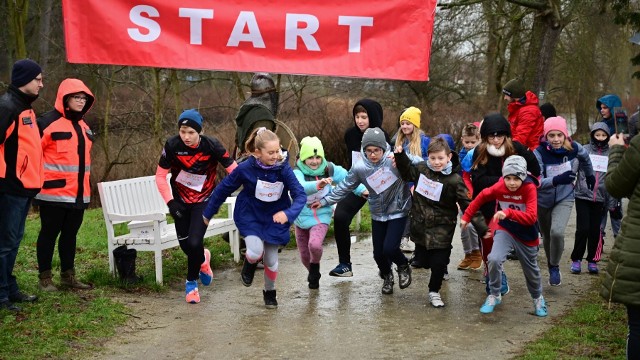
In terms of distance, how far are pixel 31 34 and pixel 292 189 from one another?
58.5ft

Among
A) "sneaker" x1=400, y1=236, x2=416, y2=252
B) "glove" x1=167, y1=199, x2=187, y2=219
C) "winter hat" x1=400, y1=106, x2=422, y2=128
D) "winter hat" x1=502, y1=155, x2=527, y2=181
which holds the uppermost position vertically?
"winter hat" x1=400, y1=106, x2=422, y2=128

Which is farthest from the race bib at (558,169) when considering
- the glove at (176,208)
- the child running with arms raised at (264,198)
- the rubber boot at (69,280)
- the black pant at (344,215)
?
the rubber boot at (69,280)

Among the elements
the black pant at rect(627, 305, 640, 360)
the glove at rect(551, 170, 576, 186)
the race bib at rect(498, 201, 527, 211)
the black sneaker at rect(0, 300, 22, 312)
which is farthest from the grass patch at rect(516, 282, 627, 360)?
the black sneaker at rect(0, 300, 22, 312)

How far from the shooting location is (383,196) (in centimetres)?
809

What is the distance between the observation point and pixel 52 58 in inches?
920

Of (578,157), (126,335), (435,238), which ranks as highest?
(578,157)

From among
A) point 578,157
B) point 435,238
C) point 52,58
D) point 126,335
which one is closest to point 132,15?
point 126,335

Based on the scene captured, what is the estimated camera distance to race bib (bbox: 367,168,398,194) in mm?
8000

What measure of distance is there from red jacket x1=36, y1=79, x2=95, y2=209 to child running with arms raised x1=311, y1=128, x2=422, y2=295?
85.9 inches

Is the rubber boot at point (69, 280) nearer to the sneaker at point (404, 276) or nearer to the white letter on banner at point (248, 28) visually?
the white letter on banner at point (248, 28)

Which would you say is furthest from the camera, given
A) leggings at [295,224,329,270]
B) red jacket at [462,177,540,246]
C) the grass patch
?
leggings at [295,224,329,270]

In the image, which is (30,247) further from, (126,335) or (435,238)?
(435,238)

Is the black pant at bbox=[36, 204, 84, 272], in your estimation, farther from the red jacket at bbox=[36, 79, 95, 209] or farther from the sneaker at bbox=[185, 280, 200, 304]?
the sneaker at bbox=[185, 280, 200, 304]

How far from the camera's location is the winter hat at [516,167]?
719 centimetres
